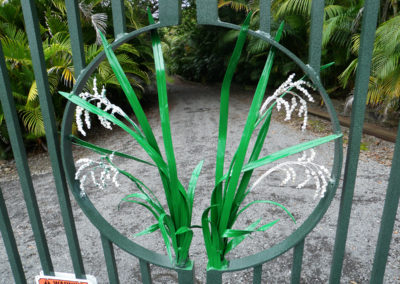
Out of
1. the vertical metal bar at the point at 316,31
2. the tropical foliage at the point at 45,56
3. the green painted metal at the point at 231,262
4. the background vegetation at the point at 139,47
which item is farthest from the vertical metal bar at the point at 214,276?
the tropical foliage at the point at 45,56

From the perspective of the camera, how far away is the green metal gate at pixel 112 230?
2.65ft

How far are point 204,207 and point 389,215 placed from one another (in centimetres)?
220

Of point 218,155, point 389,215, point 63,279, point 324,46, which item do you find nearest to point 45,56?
point 63,279

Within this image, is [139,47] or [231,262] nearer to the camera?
[231,262]

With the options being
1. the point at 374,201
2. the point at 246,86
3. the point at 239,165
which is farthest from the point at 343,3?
the point at 239,165

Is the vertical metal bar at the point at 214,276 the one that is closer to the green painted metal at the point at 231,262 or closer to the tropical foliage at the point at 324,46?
the green painted metal at the point at 231,262

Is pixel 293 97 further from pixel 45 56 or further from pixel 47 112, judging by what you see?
pixel 45 56

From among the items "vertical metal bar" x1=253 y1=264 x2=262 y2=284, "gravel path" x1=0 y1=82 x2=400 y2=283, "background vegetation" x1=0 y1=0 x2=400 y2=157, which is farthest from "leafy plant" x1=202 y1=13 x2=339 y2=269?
"background vegetation" x1=0 y1=0 x2=400 y2=157

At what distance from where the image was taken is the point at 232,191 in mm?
927

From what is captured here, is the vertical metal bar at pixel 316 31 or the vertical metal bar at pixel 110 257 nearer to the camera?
the vertical metal bar at pixel 316 31

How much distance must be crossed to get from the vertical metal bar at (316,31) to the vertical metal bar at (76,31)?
2.07 feet

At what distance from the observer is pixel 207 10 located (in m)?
0.81

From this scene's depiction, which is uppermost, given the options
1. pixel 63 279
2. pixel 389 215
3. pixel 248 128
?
pixel 248 128

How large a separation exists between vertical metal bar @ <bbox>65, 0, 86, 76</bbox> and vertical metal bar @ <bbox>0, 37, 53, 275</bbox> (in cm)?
25
